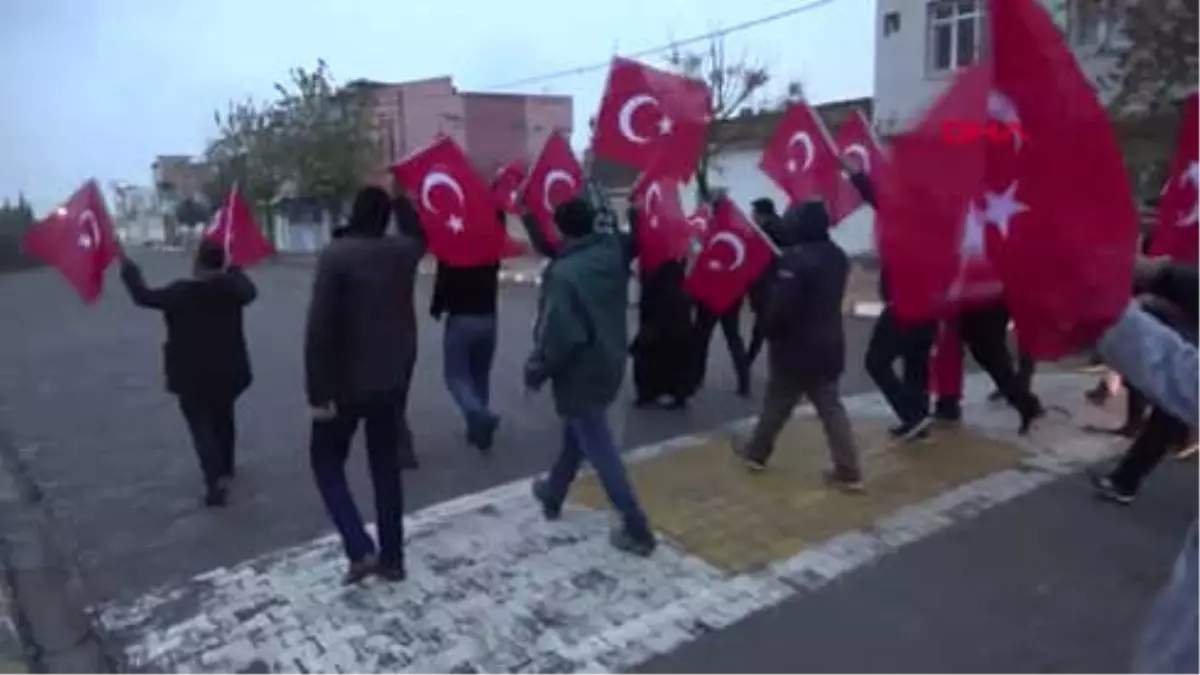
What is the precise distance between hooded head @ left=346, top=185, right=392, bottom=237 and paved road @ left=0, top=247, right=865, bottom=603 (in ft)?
6.06

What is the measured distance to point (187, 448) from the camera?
7.79 metres

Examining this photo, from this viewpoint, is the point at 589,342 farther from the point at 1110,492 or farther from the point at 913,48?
the point at 913,48

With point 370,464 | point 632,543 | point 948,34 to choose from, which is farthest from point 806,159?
point 948,34

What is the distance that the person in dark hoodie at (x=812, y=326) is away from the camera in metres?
5.55

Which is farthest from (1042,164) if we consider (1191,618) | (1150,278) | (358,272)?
(358,272)

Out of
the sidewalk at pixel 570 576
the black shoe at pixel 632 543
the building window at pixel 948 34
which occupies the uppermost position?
the building window at pixel 948 34

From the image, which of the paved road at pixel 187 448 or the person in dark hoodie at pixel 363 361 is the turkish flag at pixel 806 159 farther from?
the person in dark hoodie at pixel 363 361

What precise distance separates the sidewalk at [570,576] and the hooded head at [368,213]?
157 centimetres

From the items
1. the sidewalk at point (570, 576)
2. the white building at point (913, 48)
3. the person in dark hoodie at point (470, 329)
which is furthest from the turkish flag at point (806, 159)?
the white building at point (913, 48)

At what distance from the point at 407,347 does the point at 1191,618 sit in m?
3.29

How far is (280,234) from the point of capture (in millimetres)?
53625

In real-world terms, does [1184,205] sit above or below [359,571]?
above

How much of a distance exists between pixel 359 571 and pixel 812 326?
8.84 ft

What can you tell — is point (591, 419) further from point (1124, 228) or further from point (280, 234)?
point (280, 234)
